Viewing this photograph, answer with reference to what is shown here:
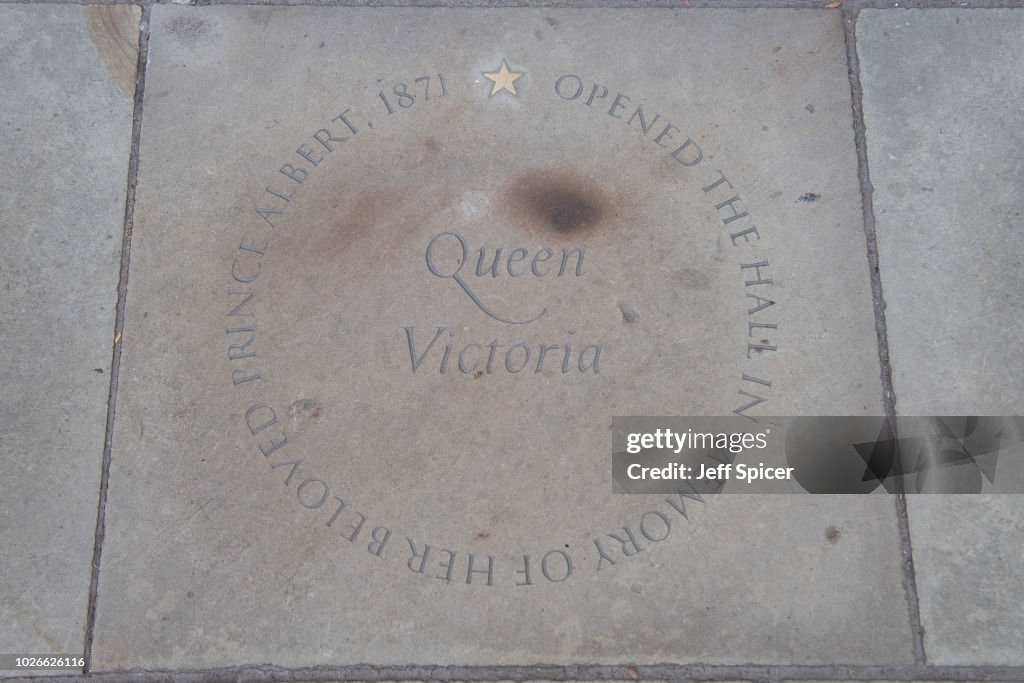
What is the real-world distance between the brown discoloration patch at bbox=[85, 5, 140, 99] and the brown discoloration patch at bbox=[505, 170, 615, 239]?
1574mm

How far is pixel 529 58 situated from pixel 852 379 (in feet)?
5.67

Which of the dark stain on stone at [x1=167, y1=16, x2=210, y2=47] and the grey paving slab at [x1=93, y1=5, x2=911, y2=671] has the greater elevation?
the dark stain on stone at [x1=167, y1=16, x2=210, y2=47]

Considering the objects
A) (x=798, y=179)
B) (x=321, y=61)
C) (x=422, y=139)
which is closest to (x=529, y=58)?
(x=422, y=139)

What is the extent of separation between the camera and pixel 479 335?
2773mm

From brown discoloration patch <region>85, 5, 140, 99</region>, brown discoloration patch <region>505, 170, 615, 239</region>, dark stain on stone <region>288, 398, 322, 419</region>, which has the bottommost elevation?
dark stain on stone <region>288, 398, 322, 419</region>

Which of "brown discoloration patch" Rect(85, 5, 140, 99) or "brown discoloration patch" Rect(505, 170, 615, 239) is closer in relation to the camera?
"brown discoloration patch" Rect(505, 170, 615, 239)

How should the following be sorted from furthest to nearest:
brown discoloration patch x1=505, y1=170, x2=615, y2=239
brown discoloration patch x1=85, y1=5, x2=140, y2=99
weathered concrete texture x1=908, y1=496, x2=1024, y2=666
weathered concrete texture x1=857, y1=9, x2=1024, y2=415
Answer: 1. brown discoloration patch x1=85, y1=5, x2=140, y2=99
2. brown discoloration patch x1=505, y1=170, x2=615, y2=239
3. weathered concrete texture x1=857, y1=9, x2=1024, y2=415
4. weathered concrete texture x1=908, y1=496, x2=1024, y2=666

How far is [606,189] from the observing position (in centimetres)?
294

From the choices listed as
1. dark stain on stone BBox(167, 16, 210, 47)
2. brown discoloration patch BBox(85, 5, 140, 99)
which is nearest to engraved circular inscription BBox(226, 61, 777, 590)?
dark stain on stone BBox(167, 16, 210, 47)

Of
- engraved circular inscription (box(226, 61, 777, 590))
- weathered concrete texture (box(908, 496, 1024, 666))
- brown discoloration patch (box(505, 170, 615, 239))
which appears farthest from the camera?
brown discoloration patch (box(505, 170, 615, 239))

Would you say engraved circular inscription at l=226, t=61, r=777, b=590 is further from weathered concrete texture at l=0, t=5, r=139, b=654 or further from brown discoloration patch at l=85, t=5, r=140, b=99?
brown discoloration patch at l=85, t=5, r=140, b=99

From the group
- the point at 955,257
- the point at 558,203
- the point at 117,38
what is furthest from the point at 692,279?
the point at 117,38

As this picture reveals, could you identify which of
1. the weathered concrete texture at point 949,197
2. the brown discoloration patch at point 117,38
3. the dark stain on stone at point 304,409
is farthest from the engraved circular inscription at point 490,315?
the brown discoloration patch at point 117,38

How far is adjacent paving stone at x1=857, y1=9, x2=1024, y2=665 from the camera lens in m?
2.53
